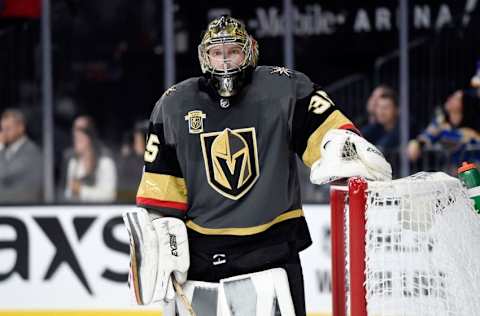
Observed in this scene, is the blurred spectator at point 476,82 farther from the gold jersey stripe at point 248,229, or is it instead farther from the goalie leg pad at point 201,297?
the goalie leg pad at point 201,297

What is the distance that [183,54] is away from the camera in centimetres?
593

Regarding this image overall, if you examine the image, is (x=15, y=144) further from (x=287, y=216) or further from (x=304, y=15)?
(x=287, y=216)

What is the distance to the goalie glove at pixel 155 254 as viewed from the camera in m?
2.89

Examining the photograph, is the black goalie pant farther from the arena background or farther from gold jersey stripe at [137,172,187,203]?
Answer: the arena background

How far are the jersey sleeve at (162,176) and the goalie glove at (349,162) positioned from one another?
40cm

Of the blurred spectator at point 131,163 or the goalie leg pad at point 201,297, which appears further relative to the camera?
the blurred spectator at point 131,163

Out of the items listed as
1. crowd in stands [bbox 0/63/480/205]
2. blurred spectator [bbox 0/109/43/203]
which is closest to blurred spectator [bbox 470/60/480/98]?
crowd in stands [bbox 0/63/480/205]

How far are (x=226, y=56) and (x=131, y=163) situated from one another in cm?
301

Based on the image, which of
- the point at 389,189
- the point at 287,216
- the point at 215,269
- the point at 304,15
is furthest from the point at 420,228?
the point at 304,15

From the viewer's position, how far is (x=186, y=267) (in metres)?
2.93

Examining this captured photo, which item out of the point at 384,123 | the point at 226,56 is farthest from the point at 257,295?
the point at 384,123

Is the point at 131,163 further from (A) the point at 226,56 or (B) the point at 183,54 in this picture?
(A) the point at 226,56

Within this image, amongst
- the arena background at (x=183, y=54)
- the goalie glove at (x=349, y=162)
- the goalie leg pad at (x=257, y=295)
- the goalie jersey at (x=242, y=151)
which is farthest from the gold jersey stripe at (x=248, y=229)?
the arena background at (x=183, y=54)

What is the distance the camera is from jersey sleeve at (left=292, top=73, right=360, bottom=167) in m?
2.85
